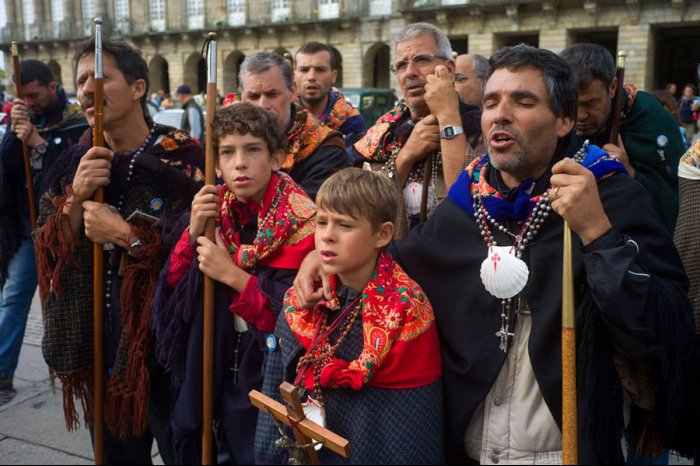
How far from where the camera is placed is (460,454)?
7.11ft

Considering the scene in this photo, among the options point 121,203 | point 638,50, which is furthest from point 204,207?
point 638,50

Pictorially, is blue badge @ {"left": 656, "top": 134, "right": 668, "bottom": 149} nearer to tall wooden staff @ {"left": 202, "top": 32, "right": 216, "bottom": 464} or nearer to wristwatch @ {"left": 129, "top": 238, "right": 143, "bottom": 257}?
tall wooden staff @ {"left": 202, "top": 32, "right": 216, "bottom": 464}

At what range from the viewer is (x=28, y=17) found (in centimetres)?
3975

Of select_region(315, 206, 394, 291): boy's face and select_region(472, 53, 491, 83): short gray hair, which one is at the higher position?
select_region(472, 53, 491, 83): short gray hair

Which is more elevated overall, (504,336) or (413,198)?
(413,198)

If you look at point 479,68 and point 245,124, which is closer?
point 245,124

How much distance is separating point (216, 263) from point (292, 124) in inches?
44.6

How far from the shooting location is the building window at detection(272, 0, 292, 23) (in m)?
30.4

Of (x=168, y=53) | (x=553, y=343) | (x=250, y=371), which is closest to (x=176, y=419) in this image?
(x=250, y=371)

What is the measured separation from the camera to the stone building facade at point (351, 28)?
2200 centimetres

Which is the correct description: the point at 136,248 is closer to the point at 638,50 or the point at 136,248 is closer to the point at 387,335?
the point at 387,335

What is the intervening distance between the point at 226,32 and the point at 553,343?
3242cm

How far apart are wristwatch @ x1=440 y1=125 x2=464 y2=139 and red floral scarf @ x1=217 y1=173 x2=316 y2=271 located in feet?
2.26

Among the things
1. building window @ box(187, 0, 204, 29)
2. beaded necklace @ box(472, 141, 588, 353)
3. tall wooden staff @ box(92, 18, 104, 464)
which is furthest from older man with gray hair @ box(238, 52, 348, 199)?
building window @ box(187, 0, 204, 29)
